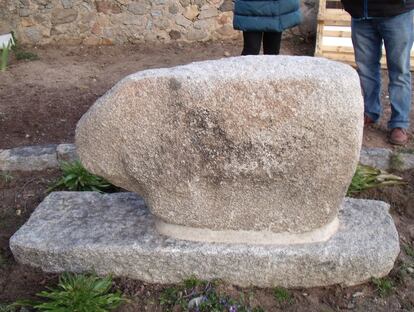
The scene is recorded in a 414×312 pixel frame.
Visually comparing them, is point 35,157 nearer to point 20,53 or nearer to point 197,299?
point 197,299

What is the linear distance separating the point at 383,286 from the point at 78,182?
200 centimetres

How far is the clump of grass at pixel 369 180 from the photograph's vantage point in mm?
→ 3361

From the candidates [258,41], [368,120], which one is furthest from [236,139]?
[368,120]

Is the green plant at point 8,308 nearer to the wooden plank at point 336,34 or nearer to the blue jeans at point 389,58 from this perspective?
the blue jeans at point 389,58

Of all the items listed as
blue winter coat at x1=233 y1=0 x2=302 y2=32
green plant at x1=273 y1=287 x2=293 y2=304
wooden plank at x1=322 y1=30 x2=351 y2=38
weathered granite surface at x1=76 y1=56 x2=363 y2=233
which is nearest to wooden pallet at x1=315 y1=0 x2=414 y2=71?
wooden plank at x1=322 y1=30 x2=351 y2=38

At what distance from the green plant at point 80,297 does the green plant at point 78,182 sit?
0.97 metres

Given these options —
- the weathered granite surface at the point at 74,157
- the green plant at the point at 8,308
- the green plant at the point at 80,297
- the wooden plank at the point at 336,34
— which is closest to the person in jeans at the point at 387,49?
the weathered granite surface at the point at 74,157

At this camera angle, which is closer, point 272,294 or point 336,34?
point 272,294

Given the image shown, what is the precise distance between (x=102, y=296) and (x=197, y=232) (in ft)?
1.79

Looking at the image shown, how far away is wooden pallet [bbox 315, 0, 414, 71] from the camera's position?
5.71m

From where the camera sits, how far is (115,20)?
6.40 meters

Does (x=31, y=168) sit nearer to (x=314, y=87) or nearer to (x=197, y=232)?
(x=197, y=232)

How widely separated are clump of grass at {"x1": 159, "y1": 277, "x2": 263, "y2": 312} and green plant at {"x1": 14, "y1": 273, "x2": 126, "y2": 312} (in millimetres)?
226

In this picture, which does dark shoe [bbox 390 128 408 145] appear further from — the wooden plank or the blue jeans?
the wooden plank
